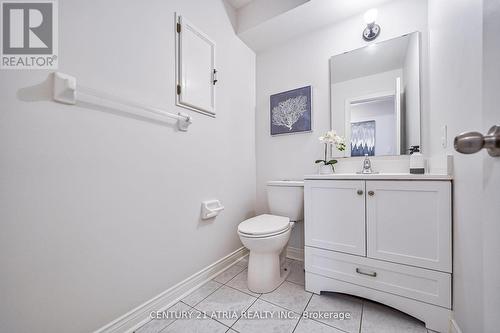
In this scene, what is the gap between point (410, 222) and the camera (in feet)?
3.34

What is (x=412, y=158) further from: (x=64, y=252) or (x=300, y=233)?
(x=64, y=252)

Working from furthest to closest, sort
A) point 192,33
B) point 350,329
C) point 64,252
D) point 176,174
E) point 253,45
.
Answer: point 253,45 < point 192,33 < point 176,174 < point 350,329 < point 64,252

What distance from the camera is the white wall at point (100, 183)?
2.34 feet

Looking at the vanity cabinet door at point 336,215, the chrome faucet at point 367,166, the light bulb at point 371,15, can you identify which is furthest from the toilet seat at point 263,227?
the light bulb at point 371,15

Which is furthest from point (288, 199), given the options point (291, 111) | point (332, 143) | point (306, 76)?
point (306, 76)

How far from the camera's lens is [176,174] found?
127cm

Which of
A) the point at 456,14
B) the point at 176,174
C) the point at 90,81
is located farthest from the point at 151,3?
the point at 456,14

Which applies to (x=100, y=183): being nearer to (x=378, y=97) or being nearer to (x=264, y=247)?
(x=264, y=247)

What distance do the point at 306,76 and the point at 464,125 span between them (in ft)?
4.19

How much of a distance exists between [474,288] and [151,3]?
6.70ft

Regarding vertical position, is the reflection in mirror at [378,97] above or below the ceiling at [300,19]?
below

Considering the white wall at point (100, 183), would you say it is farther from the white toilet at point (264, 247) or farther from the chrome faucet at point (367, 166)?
the chrome faucet at point (367, 166)

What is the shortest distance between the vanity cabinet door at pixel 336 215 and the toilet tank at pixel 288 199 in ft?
0.92

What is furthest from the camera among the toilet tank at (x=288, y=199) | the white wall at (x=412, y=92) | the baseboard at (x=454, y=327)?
the toilet tank at (x=288, y=199)
